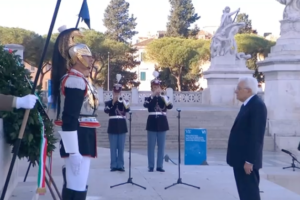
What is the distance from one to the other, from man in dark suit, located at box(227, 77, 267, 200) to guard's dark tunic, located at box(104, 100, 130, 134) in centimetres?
452

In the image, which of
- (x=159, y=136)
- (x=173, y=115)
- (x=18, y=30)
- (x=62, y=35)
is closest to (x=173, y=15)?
(x=18, y=30)

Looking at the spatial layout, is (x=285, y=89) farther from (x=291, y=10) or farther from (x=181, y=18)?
(x=181, y=18)

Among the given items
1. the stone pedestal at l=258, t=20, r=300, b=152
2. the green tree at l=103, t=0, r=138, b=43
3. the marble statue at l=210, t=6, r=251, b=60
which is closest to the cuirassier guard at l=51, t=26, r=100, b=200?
the stone pedestal at l=258, t=20, r=300, b=152

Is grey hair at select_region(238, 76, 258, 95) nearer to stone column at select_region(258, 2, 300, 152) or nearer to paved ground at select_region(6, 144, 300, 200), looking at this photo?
paved ground at select_region(6, 144, 300, 200)

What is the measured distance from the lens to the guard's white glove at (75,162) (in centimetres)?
500

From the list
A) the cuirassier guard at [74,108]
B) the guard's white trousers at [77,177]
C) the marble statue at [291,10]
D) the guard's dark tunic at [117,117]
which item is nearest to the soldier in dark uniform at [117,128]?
the guard's dark tunic at [117,117]

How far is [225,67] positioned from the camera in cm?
3112

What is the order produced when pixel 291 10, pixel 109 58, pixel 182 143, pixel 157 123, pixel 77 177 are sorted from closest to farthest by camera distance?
1. pixel 77 177
2. pixel 157 123
3. pixel 182 143
4. pixel 291 10
5. pixel 109 58

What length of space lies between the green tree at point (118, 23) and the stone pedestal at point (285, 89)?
182 feet

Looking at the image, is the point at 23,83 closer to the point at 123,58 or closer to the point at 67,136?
the point at 67,136

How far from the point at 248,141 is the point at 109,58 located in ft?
192

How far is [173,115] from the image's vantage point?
2227cm

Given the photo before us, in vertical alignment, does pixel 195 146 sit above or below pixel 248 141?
below

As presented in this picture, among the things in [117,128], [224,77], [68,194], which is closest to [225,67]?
[224,77]
